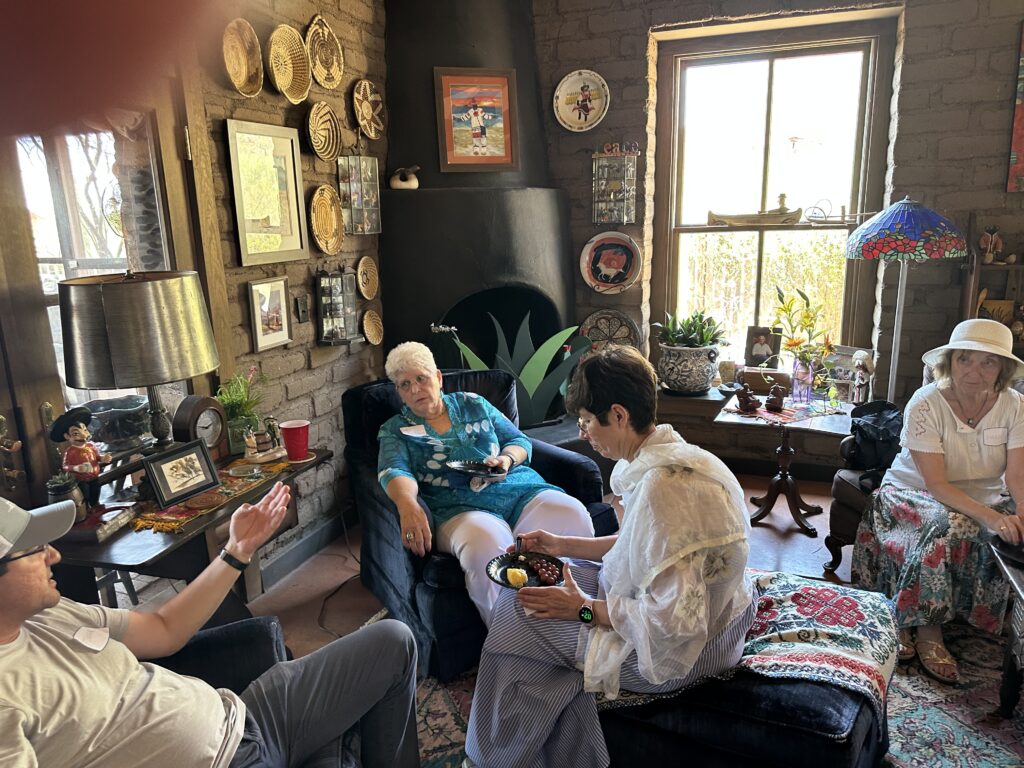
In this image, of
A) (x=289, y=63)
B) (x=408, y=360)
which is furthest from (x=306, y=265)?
(x=408, y=360)

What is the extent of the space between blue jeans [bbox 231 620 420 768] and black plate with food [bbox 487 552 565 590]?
0.92 ft

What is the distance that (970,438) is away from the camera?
2.30 metres

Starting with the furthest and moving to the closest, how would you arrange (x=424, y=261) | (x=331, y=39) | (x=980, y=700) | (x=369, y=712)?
(x=424, y=261) → (x=331, y=39) → (x=980, y=700) → (x=369, y=712)

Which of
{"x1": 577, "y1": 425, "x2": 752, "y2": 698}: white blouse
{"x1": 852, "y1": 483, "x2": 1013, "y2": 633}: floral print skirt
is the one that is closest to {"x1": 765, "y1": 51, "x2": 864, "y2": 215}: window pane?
{"x1": 852, "y1": 483, "x2": 1013, "y2": 633}: floral print skirt

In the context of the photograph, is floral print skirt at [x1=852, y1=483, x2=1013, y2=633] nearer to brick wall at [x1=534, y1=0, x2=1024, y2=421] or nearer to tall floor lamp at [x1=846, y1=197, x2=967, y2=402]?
tall floor lamp at [x1=846, y1=197, x2=967, y2=402]

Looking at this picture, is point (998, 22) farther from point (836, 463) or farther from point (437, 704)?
point (437, 704)

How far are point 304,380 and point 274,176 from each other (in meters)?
0.83

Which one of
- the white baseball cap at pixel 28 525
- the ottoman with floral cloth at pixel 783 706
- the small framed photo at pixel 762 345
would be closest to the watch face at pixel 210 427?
the white baseball cap at pixel 28 525

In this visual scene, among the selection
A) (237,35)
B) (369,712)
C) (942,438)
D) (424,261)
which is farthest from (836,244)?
(369,712)

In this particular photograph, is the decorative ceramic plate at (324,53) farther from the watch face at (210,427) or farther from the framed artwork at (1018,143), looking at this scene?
the framed artwork at (1018,143)

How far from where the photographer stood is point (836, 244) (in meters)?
3.74

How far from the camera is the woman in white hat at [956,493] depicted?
2.21 meters

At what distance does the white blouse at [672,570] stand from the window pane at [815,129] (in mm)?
2764

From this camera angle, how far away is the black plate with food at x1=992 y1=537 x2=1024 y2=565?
1.94m
